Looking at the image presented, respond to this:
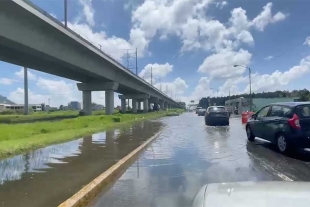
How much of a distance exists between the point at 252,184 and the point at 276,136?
850 centimetres

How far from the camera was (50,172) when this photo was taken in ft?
25.0

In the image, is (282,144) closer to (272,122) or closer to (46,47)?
(272,122)

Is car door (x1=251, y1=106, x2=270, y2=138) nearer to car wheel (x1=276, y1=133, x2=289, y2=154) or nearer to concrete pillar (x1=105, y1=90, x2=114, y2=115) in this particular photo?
car wheel (x1=276, y1=133, x2=289, y2=154)

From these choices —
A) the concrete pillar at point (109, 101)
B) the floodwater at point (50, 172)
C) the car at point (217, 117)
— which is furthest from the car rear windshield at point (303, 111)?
the concrete pillar at point (109, 101)

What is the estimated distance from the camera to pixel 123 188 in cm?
648

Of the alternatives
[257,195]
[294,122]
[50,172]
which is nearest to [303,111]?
[294,122]

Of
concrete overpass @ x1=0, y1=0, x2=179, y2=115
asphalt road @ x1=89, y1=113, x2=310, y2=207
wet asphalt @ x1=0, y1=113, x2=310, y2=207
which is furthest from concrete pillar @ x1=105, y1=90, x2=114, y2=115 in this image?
asphalt road @ x1=89, y1=113, x2=310, y2=207

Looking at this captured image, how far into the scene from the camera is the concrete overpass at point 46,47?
18453mm

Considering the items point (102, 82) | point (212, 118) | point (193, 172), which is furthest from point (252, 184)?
point (102, 82)

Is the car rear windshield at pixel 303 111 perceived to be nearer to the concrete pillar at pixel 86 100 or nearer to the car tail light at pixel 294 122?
the car tail light at pixel 294 122

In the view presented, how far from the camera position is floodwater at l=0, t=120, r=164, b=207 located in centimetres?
561

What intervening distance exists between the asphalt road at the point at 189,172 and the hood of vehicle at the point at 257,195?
2.44m

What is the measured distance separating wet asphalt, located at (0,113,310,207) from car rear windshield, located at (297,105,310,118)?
1.28 meters

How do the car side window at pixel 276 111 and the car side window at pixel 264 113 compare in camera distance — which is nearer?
the car side window at pixel 276 111
